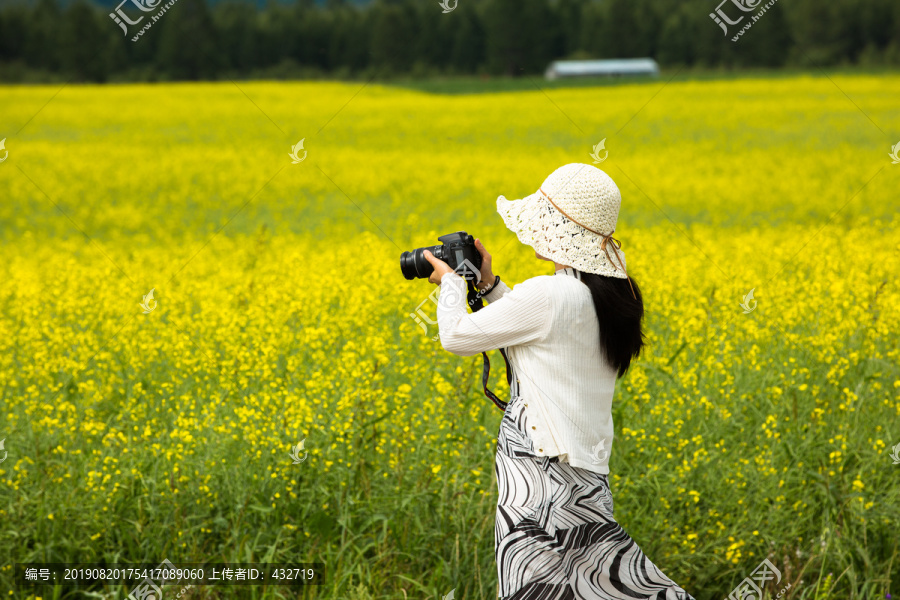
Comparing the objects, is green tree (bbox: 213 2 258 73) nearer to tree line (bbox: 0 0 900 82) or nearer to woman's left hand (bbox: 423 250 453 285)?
tree line (bbox: 0 0 900 82)

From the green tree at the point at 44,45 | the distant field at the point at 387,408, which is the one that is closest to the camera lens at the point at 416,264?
the distant field at the point at 387,408

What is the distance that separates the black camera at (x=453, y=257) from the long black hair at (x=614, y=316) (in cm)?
31

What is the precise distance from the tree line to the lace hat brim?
24.8 m

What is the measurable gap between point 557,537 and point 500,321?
1.84ft

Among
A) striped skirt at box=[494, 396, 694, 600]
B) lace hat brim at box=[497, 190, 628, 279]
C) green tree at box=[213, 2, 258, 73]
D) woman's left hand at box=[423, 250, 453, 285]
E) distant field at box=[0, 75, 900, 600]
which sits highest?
lace hat brim at box=[497, 190, 628, 279]

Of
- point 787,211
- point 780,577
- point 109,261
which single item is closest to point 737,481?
point 780,577

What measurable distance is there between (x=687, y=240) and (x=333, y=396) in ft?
13.4

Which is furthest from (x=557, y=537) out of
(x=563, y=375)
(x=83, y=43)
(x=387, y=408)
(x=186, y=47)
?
(x=83, y=43)

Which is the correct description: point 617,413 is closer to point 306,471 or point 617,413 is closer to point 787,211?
point 306,471

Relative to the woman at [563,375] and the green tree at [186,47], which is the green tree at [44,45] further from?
the woman at [563,375]

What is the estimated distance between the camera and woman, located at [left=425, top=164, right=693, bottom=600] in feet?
6.40

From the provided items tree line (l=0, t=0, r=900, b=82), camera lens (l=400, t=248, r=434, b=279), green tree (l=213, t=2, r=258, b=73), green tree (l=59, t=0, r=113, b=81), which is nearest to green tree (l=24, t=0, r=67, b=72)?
tree line (l=0, t=0, r=900, b=82)

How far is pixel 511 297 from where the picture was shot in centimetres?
194

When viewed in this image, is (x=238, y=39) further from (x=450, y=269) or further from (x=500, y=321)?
(x=500, y=321)
